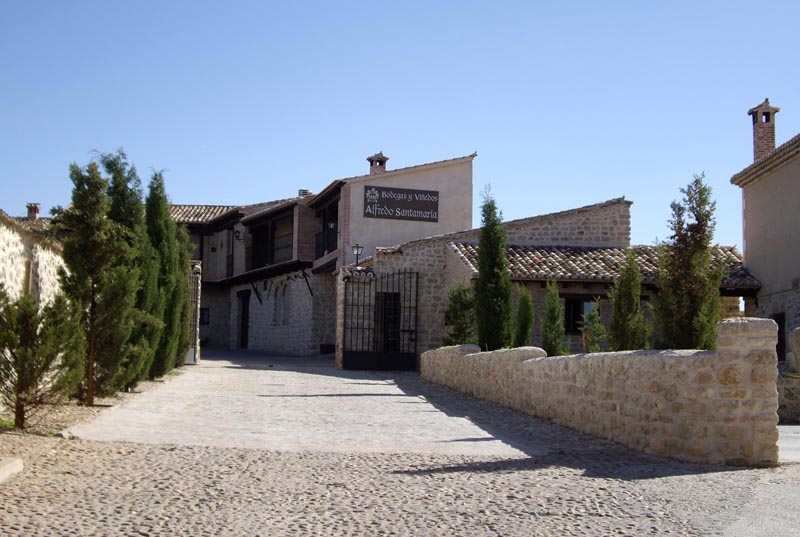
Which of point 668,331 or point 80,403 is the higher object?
point 668,331

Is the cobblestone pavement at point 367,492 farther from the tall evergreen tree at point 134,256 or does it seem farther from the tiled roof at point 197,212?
the tiled roof at point 197,212

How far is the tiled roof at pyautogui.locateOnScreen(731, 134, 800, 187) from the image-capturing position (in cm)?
1873

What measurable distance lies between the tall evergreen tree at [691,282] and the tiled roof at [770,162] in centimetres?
781

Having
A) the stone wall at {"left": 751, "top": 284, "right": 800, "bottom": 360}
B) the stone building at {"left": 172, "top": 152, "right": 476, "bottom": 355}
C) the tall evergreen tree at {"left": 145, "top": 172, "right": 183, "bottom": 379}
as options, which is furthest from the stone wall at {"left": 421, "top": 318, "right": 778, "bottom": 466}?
the stone building at {"left": 172, "top": 152, "right": 476, "bottom": 355}

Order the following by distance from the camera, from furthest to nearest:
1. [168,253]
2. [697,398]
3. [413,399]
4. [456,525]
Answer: [168,253] → [413,399] → [697,398] → [456,525]

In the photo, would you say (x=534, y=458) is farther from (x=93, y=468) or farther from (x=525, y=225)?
(x=525, y=225)

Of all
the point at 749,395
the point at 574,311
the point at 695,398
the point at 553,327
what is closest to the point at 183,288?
the point at 553,327

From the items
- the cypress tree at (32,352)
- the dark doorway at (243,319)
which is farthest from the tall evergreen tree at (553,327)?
the dark doorway at (243,319)

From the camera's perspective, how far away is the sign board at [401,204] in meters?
28.0

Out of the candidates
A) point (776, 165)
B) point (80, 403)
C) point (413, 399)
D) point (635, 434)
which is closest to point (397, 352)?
point (413, 399)

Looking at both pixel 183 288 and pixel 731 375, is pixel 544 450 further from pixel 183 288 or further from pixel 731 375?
pixel 183 288

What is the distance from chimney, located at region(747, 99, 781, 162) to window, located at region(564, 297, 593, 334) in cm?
600

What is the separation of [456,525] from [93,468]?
304cm

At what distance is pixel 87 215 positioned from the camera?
1055 centimetres
